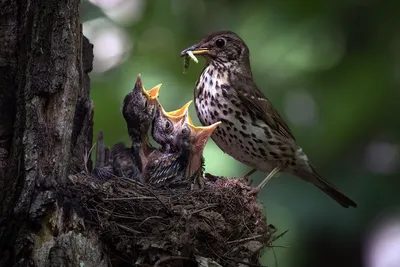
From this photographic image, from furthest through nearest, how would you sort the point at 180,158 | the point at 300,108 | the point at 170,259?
the point at 300,108 → the point at 180,158 → the point at 170,259

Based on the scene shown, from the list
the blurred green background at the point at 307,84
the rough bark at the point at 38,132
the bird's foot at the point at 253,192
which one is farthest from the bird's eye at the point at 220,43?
the rough bark at the point at 38,132

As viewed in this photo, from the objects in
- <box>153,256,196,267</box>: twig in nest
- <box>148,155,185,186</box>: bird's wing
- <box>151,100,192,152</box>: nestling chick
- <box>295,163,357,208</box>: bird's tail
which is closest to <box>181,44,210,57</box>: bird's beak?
<box>151,100,192,152</box>: nestling chick

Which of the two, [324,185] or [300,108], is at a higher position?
[300,108]

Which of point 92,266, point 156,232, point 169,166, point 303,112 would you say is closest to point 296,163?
point 303,112

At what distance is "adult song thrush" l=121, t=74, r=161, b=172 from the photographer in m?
5.19

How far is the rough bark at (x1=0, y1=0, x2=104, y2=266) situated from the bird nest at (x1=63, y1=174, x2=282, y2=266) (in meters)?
0.13

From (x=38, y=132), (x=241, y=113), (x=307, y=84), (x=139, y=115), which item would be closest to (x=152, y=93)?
(x=139, y=115)

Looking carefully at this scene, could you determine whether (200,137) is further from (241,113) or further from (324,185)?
(324,185)

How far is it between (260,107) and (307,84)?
0.52 metres

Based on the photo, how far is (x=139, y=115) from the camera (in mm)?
5211

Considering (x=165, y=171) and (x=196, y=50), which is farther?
(x=196, y=50)

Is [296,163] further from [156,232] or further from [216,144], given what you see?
[156,232]

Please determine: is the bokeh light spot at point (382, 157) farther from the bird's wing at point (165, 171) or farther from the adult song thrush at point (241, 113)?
the bird's wing at point (165, 171)

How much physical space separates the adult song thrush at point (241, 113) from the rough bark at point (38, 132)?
1778mm
